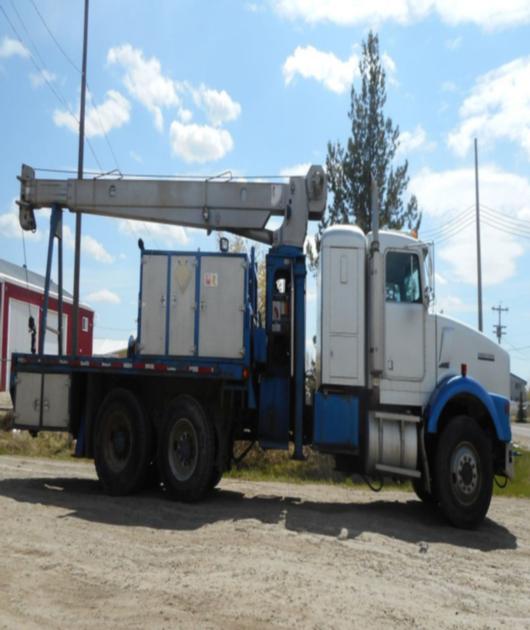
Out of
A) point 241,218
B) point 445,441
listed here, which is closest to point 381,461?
point 445,441

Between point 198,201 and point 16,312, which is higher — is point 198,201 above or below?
above

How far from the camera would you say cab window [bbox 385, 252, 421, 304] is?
927cm

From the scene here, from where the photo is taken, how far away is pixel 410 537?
26.1 ft

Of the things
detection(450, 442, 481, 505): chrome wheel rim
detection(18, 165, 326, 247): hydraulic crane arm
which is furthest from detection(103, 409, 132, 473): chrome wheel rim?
detection(450, 442, 481, 505): chrome wheel rim

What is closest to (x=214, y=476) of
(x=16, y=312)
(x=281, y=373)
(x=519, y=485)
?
(x=281, y=373)

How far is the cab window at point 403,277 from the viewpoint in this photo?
365 inches

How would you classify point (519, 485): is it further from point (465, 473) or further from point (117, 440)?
point (117, 440)

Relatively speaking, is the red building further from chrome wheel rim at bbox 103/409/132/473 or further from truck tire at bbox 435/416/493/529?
truck tire at bbox 435/416/493/529

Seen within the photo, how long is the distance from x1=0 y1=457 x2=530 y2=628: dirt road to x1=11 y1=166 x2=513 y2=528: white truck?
71 centimetres

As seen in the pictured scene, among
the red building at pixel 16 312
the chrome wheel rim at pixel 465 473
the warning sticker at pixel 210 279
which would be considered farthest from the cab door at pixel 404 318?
the red building at pixel 16 312

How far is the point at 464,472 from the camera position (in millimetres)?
8898

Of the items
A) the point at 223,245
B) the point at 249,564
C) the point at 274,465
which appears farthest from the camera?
the point at 274,465

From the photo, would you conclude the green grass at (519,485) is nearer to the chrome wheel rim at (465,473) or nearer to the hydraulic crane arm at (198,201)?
the chrome wheel rim at (465,473)

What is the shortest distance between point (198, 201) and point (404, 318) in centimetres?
358
